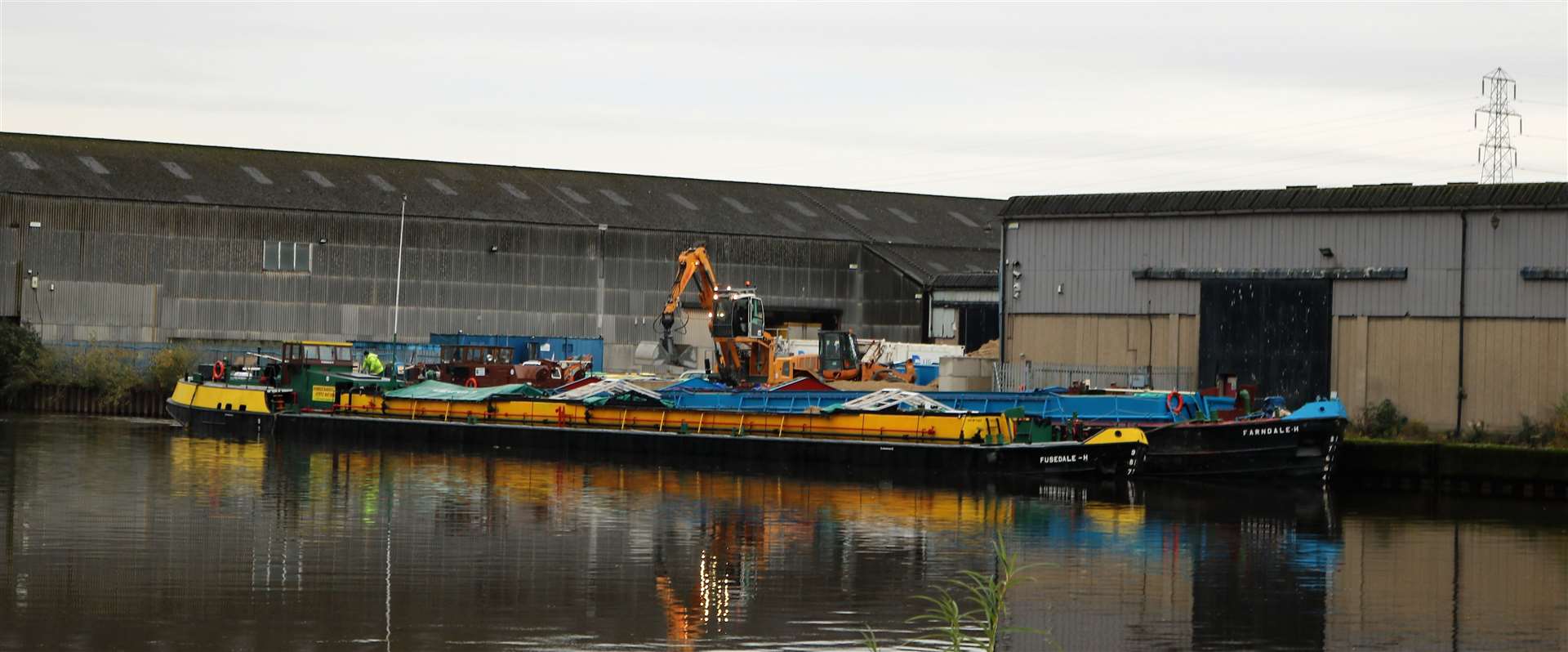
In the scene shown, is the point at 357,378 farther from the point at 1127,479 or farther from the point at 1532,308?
the point at 1532,308

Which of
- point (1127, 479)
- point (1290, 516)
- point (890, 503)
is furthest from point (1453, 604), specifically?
point (1127, 479)

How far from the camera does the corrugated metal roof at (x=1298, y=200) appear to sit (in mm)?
44594

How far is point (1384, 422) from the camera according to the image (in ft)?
149

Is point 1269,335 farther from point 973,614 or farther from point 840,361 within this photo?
point 973,614

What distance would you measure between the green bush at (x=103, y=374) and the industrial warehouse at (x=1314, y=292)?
31.6 metres

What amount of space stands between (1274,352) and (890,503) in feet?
52.9

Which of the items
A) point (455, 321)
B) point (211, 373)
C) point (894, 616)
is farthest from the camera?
point (455, 321)

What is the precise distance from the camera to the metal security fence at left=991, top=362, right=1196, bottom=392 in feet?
165

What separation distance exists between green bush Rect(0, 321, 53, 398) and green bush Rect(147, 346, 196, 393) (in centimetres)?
349

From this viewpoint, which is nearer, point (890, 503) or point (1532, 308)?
point (890, 503)

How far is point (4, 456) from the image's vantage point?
43.4 meters

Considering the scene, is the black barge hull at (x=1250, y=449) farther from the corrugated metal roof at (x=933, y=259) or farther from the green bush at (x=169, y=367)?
the corrugated metal roof at (x=933, y=259)

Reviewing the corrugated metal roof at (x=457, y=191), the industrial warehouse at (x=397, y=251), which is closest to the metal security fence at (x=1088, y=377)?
the industrial warehouse at (x=397, y=251)

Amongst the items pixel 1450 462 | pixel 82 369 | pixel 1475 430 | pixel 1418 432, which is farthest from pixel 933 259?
pixel 1450 462
